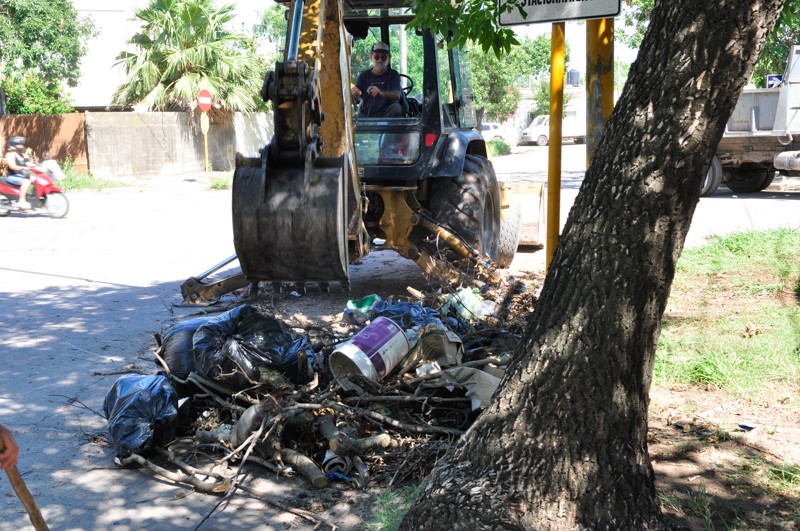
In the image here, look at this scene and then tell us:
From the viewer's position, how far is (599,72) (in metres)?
5.45

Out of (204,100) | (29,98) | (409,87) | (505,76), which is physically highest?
(505,76)

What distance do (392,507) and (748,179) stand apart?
1588 centimetres

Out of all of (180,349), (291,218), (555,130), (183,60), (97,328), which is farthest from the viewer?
(183,60)

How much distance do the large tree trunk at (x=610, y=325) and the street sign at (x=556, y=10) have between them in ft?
6.56

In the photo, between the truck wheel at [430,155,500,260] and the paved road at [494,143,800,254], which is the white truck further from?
the truck wheel at [430,155,500,260]

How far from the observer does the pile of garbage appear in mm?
4211

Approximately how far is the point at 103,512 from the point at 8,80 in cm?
2645

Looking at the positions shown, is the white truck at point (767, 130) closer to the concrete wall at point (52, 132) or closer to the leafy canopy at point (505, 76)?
the concrete wall at point (52, 132)

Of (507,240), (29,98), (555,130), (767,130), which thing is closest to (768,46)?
(767,130)

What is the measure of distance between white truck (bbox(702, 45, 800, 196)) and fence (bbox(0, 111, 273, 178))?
17.4 meters

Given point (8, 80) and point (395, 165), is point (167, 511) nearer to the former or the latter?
point (395, 165)

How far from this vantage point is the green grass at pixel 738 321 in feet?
17.4

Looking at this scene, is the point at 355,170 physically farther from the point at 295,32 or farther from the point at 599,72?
the point at 599,72

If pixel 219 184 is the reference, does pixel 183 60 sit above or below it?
above
